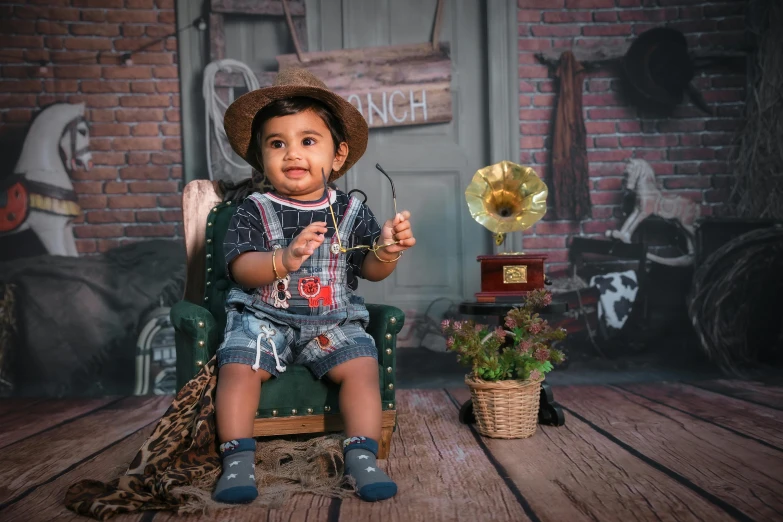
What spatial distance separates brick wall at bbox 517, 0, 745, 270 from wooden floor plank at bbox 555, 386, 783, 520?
122 cm

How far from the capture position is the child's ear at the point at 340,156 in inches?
103

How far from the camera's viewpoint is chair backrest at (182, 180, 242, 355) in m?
2.67

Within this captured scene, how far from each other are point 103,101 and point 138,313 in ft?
4.09

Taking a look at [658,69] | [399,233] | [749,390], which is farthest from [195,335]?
[658,69]

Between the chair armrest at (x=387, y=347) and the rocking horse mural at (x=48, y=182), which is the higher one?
→ the rocking horse mural at (x=48, y=182)

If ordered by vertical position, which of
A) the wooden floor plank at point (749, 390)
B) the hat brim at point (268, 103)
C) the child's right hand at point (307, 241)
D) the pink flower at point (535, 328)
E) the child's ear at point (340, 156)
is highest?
the hat brim at point (268, 103)

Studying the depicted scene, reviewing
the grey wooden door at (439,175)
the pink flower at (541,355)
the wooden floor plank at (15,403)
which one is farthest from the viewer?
the grey wooden door at (439,175)

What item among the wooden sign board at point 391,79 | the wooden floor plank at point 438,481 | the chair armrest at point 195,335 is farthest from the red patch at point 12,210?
the wooden floor plank at point 438,481

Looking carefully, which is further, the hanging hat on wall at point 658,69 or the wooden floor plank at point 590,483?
the hanging hat on wall at point 658,69

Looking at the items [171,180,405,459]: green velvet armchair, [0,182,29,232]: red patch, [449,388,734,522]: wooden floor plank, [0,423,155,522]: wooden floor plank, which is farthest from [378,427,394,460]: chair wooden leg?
[0,182,29,232]: red patch

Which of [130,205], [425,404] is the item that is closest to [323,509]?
[425,404]

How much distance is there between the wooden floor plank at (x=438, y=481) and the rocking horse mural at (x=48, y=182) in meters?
2.32

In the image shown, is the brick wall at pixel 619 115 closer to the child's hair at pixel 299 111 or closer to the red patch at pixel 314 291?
the child's hair at pixel 299 111

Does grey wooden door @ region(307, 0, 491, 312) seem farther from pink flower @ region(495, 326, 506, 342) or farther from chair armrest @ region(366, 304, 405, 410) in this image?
chair armrest @ region(366, 304, 405, 410)
